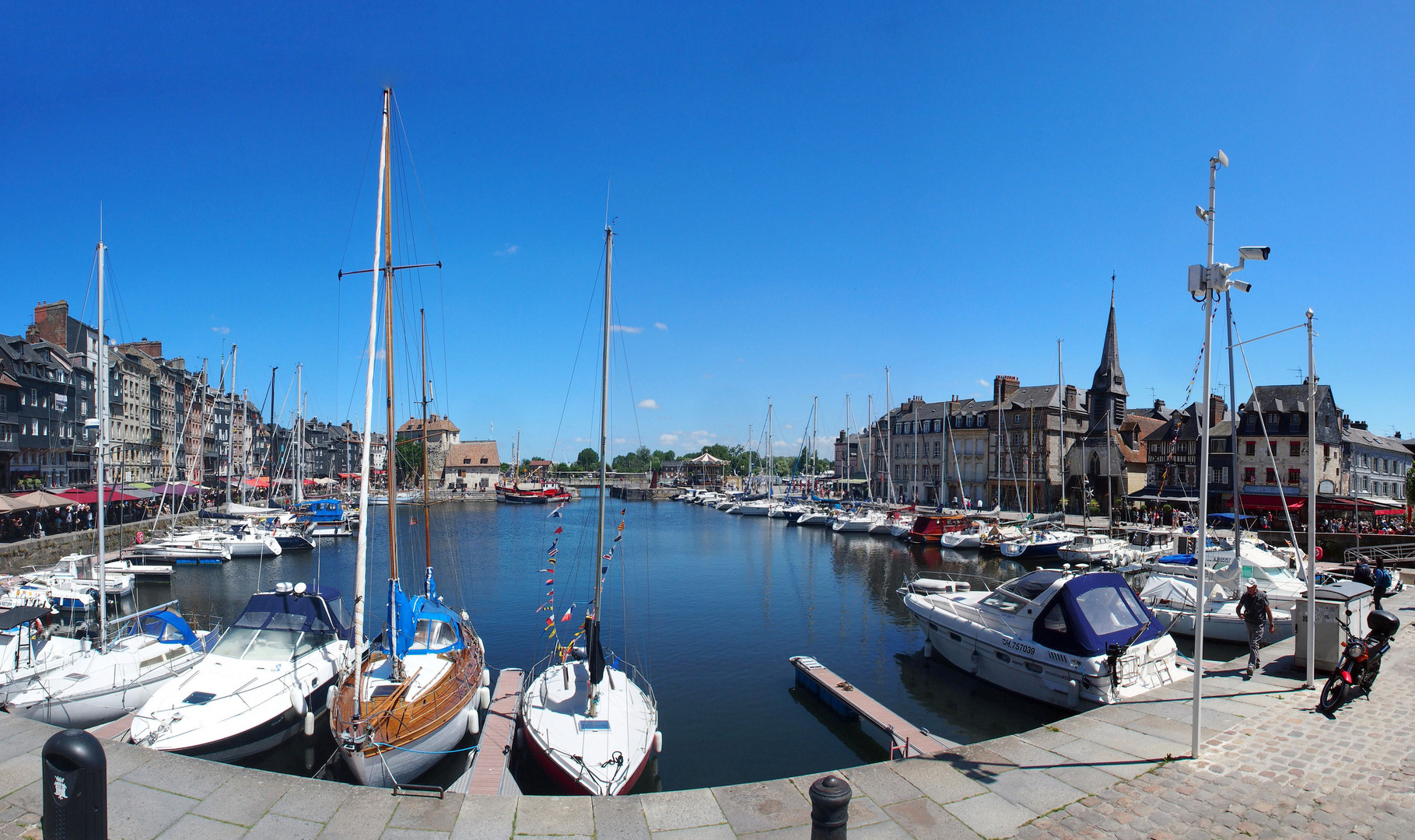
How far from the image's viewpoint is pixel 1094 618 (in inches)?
635

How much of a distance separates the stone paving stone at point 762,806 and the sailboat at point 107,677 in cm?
1444

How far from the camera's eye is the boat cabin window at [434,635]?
602 inches

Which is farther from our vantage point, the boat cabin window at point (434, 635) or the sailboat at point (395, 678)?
the boat cabin window at point (434, 635)

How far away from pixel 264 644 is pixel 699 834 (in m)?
12.9

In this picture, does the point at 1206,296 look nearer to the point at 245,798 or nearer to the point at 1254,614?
the point at 1254,614

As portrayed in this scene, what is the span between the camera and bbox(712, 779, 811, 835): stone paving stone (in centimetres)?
697

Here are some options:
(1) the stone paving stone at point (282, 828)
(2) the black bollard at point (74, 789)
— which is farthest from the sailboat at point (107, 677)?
(2) the black bollard at point (74, 789)

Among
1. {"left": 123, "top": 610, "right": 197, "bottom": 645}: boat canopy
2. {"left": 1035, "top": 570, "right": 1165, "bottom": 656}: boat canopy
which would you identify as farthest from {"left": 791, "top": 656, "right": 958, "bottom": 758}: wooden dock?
{"left": 123, "top": 610, "right": 197, "bottom": 645}: boat canopy

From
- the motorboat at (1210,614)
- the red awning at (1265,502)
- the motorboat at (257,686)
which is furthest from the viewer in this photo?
the red awning at (1265,502)

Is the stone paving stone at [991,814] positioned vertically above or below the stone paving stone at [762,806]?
below

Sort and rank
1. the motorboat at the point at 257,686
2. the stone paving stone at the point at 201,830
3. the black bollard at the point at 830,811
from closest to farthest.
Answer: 1. the black bollard at the point at 830,811
2. the stone paving stone at the point at 201,830
3. the motorboat at the point at 257,686

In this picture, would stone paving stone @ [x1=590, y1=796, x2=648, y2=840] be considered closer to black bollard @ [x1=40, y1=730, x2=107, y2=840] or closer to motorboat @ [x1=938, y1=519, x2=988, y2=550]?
black bollard @ [x1=40, y1=730, x2=107, y2=840]

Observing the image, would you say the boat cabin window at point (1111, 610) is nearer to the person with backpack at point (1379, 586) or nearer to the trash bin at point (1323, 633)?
the trash bin at point (1323, 633)

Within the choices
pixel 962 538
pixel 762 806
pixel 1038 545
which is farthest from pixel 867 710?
pixel 962 538
